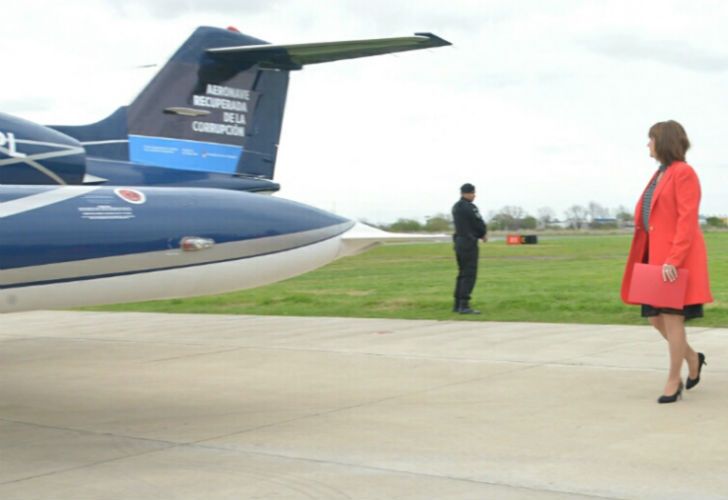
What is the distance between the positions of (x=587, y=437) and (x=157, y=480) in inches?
88.6

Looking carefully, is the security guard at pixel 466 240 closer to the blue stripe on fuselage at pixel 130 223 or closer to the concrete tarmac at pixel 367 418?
the concrete tarmac at pixel 367 418

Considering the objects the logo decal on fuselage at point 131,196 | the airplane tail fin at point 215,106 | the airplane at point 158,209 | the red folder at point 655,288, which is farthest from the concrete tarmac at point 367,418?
the airplane tail fin at point 215,106

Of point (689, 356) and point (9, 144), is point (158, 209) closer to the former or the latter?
point (9, 144)

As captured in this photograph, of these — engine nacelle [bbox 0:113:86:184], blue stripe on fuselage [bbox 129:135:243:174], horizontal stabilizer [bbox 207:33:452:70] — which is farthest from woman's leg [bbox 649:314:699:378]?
blue stripe on fuselage [bbox 129:135:243:174]

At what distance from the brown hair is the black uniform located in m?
5.90

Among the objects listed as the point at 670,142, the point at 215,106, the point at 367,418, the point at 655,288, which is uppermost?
the point at 215,106

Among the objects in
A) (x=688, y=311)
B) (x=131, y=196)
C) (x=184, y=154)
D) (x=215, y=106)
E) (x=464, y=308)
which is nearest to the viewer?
(x=131, y=196)

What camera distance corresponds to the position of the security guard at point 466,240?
40.6 feet

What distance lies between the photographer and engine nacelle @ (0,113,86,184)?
670cm

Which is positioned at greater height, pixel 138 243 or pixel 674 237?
pixel 674 237

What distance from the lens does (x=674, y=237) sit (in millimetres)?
6340

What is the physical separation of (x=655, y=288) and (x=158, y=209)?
3.06m

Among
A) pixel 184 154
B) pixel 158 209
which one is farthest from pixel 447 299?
pixel 158 209

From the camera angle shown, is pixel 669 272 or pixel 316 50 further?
pixel 316 50
